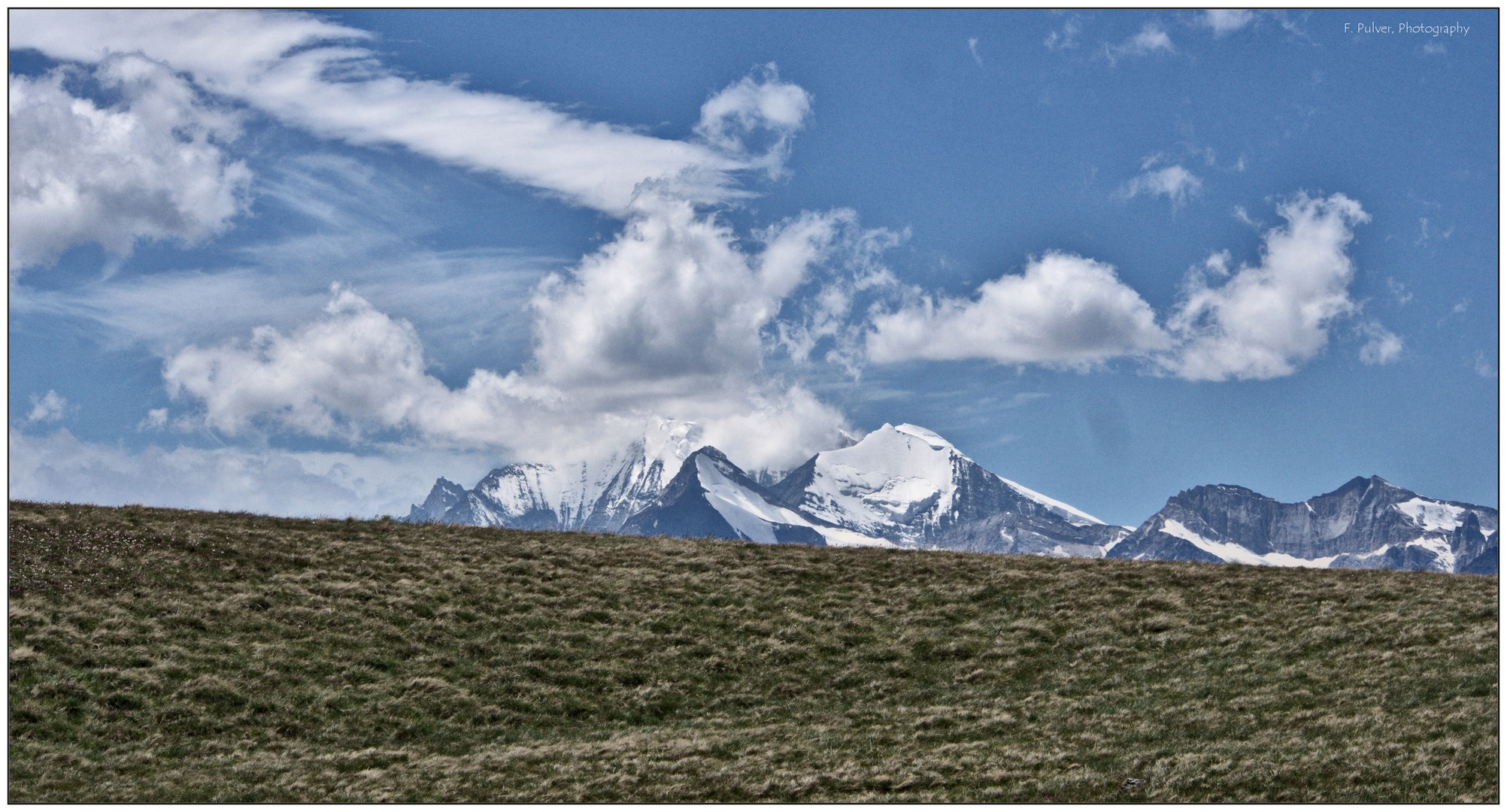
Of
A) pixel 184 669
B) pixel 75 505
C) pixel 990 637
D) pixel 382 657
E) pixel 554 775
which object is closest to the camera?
pixel 554 775

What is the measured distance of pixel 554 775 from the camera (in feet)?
76.3

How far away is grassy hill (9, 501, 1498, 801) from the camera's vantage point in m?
22.5

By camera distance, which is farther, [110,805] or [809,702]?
[809,702]

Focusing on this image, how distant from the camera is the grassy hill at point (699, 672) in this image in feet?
73.8

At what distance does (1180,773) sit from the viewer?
71.1ft

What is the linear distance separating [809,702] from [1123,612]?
13682 millimetres

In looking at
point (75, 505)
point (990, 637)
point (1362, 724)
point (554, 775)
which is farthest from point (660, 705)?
point (75, 505)

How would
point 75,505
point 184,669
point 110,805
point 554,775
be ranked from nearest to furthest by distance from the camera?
point 110,805 < point 554,775 < point 184,669 < point 75,505

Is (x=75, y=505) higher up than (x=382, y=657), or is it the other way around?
(x=75, y=505)

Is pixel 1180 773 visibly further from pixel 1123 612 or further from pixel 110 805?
pixel 110 805

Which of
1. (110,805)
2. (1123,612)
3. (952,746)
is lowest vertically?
(110,805)

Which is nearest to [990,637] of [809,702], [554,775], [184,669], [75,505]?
[809,702]

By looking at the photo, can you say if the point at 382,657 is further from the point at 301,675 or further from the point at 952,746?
the point at 952,746

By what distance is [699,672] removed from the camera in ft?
105
